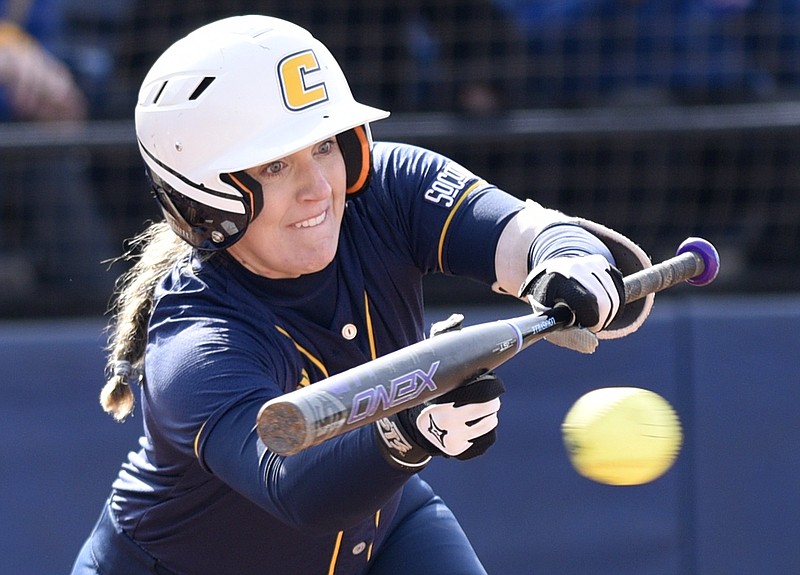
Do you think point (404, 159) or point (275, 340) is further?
point (404, 159)

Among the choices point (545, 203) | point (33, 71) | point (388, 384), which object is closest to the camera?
point (388, 384)

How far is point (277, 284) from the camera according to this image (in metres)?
2.37

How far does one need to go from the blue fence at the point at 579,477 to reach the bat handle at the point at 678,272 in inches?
67.0

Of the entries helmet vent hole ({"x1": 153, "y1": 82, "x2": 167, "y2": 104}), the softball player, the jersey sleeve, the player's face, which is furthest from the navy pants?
helmet vent hole ({"x1": 153, "y1": 82, "x2": 167, "y2": 104})

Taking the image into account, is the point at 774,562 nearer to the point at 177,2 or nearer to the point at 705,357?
the point at 705,357

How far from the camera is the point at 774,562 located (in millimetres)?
4059

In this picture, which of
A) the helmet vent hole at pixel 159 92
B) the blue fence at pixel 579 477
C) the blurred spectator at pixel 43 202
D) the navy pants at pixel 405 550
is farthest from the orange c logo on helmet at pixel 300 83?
the blurred spectator at pixel 43 202

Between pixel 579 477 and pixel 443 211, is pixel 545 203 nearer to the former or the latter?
pixel 579 477

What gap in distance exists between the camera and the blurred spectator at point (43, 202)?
4598mm

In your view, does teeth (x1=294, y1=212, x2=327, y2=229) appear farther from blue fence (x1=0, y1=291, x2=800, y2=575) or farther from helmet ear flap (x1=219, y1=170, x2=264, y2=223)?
blue fence (x1=0, y1=291, x2=800, y2=575)

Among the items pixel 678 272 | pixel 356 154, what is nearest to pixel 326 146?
pixel 356 154

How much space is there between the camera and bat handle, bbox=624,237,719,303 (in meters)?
2.29

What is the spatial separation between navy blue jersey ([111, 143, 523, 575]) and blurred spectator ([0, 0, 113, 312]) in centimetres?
215

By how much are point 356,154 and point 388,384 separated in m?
0.79
